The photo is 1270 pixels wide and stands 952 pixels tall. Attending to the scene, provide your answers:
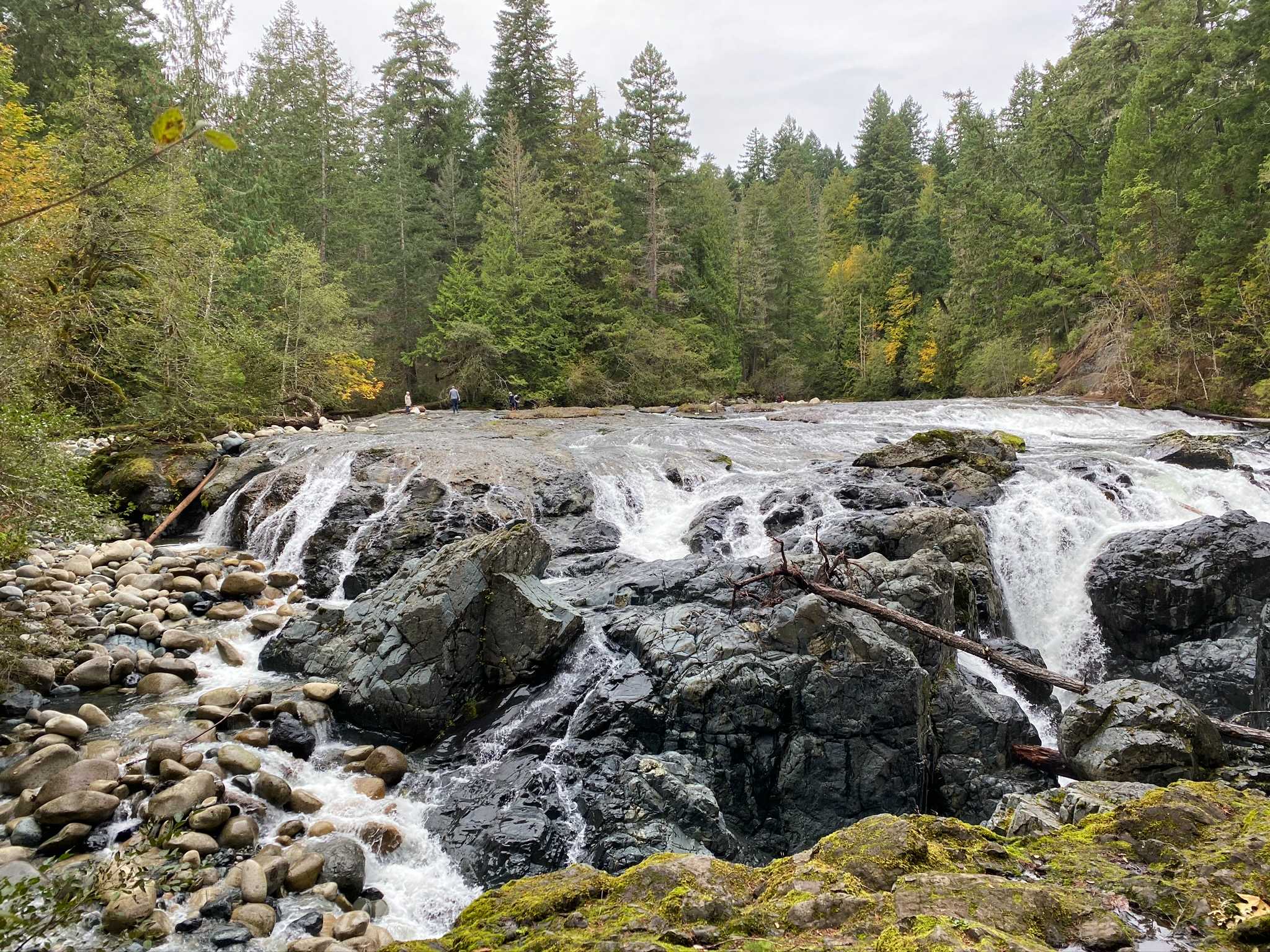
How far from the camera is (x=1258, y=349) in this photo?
2014cm

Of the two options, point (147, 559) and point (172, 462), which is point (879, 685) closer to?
point (147, 559)

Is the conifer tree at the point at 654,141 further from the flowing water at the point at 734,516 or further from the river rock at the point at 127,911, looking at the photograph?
the river rock at the point at 127,911

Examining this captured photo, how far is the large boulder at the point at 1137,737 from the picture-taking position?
5570mm

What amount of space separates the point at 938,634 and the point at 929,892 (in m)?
5.41

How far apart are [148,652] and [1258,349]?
2960cm

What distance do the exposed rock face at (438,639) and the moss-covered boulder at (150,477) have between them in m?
7.94

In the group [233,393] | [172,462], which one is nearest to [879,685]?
[172,462]

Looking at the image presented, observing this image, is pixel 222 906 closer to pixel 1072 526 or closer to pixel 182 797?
pixel 182 797

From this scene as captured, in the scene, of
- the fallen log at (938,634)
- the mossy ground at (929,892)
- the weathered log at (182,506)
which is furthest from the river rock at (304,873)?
the weathered log at (182,506)

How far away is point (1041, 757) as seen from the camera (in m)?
7.04

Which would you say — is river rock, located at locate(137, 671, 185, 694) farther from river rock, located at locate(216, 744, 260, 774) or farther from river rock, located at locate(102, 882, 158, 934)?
river rock, located at locate(102, 882, 158, 934)

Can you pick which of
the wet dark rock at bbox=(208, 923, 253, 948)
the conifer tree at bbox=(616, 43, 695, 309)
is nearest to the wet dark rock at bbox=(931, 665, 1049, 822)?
the wet dark rock at bbox=(208, 923, 253, 948)

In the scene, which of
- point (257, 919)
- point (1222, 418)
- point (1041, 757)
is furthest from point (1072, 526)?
point (257, 919)

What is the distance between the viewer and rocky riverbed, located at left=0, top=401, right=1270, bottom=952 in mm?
5574
